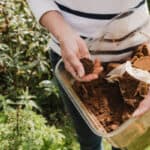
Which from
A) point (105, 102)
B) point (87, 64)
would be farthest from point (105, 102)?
point (87, 64)

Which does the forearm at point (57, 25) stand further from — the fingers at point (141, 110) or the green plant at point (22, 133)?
the green plant at point (22, 133)

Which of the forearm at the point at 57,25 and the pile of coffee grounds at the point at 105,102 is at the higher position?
the forearm at the point at 57,25

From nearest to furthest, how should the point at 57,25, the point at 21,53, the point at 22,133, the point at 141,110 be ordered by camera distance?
the point at 141,110 → the point at 57,25 → the point at 22,133 → the point at 21,53

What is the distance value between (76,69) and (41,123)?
114 centimetres

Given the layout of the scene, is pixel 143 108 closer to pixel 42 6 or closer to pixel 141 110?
pixel 141 110

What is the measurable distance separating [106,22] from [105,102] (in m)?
0.27

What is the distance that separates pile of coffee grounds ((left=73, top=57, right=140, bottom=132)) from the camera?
45.7 inches

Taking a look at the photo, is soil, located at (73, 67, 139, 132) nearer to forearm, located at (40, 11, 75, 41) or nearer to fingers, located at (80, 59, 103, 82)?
fingers, located at (80, 59, 103, 82)

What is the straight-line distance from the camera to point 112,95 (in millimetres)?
1236

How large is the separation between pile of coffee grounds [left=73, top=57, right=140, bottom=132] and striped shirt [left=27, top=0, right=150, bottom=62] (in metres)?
0.12

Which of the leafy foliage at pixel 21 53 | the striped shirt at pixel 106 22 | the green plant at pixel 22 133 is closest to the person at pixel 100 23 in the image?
the striped shirt at pixel 106 22

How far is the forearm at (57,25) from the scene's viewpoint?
51.1 inches

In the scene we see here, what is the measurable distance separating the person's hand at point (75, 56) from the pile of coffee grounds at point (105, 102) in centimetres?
2

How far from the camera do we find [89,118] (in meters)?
1.18
